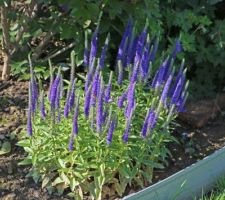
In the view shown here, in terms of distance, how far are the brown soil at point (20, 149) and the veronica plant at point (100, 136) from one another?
114 millimetres

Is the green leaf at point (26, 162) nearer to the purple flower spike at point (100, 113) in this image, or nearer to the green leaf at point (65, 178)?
the green leaf at point (65, 178)

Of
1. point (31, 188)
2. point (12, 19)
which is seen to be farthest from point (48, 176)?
point (12, 19)

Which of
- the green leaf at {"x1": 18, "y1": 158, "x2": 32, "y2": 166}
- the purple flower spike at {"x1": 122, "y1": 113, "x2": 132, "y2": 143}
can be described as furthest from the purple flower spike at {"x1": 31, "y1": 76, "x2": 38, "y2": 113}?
the purple flower spike at {"x1": 122, "y1": 113, "x2": 132, "y2": 143}

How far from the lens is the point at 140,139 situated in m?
3.81

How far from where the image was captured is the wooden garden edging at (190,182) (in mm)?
3643

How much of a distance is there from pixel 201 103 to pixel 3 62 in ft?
5.91

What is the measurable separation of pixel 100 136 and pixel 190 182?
2.73 ft

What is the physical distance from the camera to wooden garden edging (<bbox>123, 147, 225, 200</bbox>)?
3.64 meters

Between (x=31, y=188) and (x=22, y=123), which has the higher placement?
(x=22, y=123)

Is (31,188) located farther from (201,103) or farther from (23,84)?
(201,103)

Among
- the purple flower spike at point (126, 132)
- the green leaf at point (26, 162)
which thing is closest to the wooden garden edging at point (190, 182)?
the purple flower spike at point (126, 132)

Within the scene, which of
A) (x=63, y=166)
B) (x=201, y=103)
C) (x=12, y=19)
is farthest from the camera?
(x=201, y=103)

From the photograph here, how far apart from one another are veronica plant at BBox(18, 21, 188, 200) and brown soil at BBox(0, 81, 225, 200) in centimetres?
11

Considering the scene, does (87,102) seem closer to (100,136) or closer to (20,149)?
(100,136)
